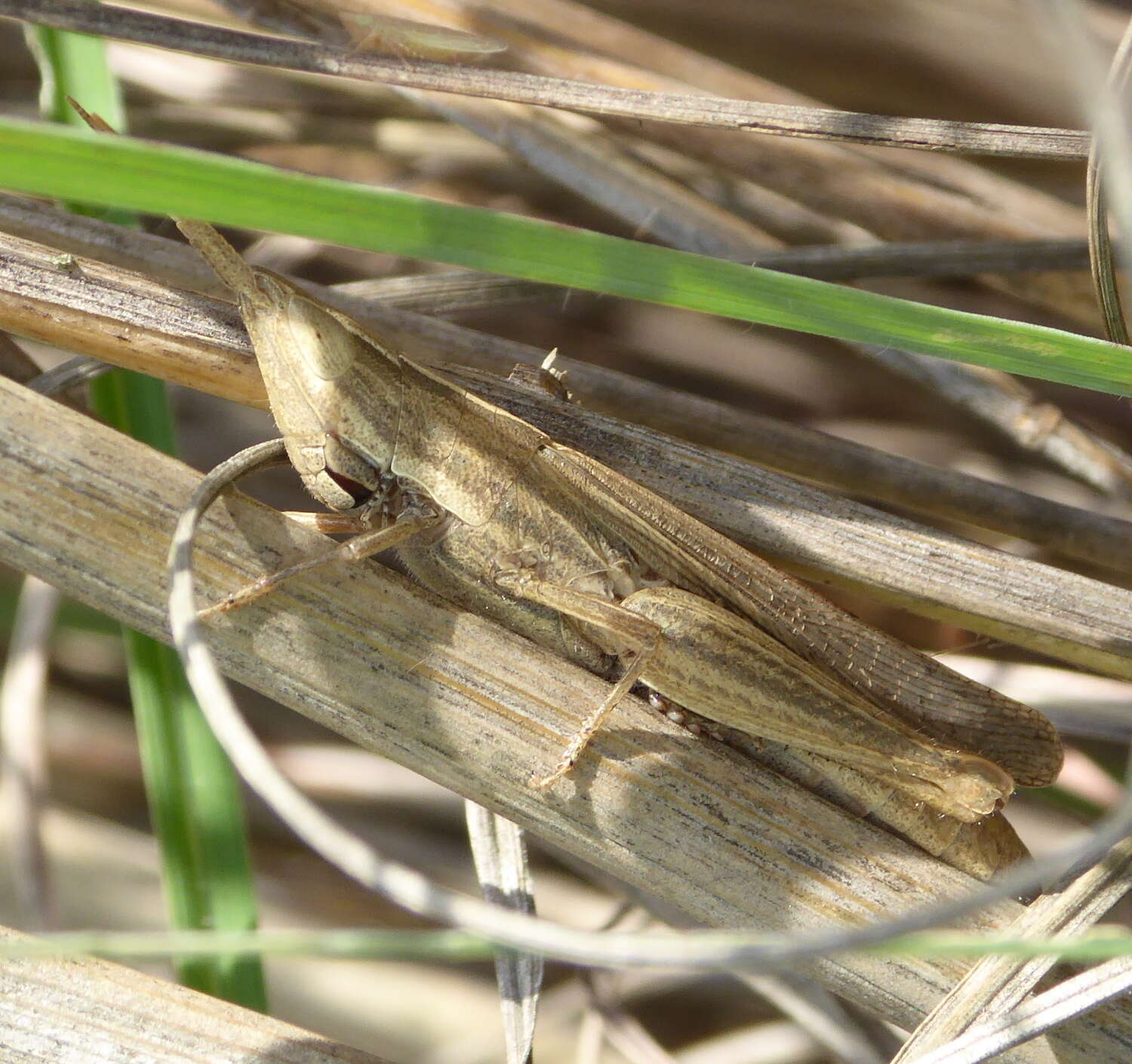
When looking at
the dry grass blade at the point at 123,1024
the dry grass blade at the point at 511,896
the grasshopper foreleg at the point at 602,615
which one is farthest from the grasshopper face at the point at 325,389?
the dry grass blade at the point at 123,1024

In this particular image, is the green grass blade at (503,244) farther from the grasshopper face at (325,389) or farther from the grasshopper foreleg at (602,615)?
the grasshopper foreleg at (602,615)

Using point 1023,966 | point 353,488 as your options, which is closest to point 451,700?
point 353,488

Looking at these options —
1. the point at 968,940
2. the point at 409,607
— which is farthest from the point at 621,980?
the point at 968,940

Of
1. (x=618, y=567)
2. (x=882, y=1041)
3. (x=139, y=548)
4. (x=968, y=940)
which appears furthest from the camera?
(x=882, y=1041)

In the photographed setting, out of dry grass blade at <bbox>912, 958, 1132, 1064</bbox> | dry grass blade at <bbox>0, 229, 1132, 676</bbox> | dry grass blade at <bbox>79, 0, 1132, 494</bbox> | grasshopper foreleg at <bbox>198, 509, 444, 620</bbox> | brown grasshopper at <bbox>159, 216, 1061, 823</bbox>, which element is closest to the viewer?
dry grass blade at <bbox>912, 958, 1132, 1064</bbox>

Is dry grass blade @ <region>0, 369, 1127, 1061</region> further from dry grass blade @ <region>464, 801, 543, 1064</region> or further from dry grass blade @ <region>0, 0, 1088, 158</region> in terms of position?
dry grass blade @ <region>0, 0, 1088, 158</region>

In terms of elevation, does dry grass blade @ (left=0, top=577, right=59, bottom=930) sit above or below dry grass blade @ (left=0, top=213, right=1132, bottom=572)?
below

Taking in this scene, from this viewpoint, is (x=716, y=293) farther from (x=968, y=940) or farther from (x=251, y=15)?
(x=251, y=15)

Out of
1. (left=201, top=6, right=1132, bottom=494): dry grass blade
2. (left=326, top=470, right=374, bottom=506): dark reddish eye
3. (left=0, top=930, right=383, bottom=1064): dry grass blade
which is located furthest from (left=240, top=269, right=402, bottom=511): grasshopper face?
(left=201, top=6, right=1132, bottom=494): dry grass blade
